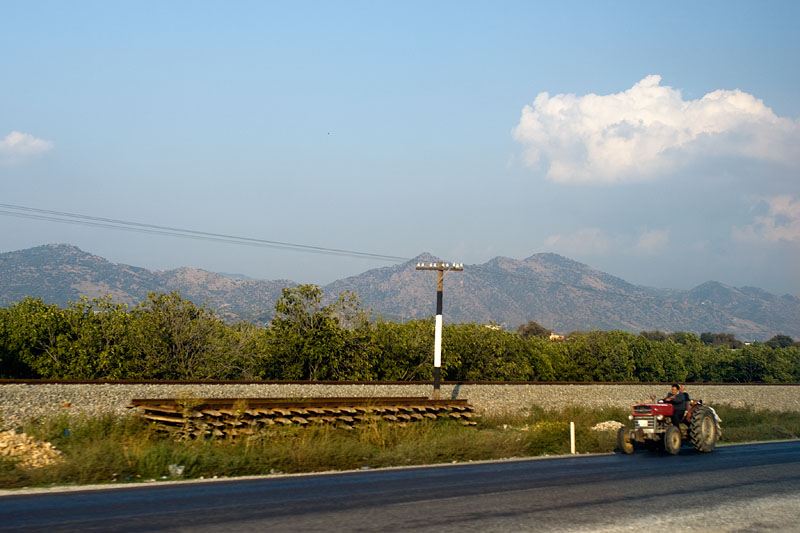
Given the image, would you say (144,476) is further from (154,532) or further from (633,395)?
(633,395)

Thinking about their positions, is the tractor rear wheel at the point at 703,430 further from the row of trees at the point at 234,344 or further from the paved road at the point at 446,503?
the row of trees at the point at 234,344

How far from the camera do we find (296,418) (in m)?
23.3

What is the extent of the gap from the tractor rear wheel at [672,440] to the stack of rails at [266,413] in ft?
29.0

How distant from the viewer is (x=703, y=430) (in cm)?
2142

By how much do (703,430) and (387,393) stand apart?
52.0 ft

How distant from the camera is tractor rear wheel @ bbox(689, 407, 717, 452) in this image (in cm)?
2136

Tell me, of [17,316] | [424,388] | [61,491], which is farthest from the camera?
[17,316]

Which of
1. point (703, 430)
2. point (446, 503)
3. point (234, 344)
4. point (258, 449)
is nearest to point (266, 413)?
point (258, 449)

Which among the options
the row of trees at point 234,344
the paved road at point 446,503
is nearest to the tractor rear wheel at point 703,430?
the paved road at point 446,503

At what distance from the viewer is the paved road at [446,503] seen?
33.7 ft

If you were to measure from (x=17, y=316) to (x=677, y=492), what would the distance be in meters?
37.0

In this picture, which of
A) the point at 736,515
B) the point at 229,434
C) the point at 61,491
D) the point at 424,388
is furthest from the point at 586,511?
the point at 424,388

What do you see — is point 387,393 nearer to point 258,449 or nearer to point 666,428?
point 666,428

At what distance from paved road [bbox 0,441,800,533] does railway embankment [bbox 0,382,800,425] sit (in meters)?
12.3
